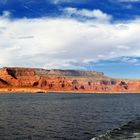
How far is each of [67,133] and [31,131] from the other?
5541 millimetres

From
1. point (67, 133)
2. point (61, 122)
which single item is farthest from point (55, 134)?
point (61, 122)

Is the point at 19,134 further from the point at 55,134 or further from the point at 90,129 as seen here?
the point at 90,129

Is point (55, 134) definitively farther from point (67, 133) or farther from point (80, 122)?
point (80, 122)

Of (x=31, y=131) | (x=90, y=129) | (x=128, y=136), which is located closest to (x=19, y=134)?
(x=31, y=131)

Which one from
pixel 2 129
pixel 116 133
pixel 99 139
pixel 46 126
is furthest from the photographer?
pixel 46 126

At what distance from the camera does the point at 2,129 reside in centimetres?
5581

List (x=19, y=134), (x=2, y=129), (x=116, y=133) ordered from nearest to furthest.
Result: 1. (x=116, y=133)
2. (x=19, y=134)
3. (x=2, y=129)

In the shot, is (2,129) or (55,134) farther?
(2,129)

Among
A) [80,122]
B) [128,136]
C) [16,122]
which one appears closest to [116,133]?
[128,136]

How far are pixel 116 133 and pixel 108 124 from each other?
15.9 metres

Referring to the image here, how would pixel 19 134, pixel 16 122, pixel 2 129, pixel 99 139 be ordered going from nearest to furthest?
pixel 99 139 → pixel 19 134 → pixel 2 129 → pixel 16 122

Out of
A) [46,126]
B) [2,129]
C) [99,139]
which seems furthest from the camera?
[46,126]

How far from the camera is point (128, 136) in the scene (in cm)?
4375

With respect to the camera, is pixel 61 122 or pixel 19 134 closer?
pixel 19 134
